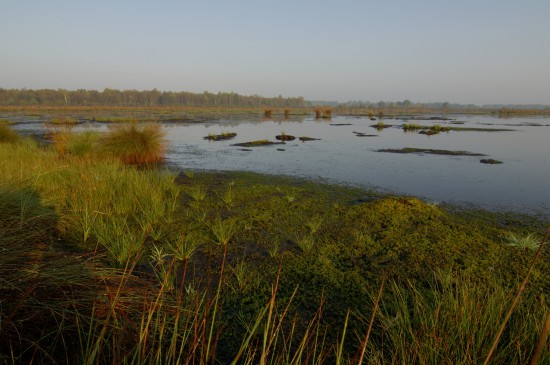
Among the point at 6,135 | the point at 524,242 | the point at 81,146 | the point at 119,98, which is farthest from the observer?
the point at 119,98

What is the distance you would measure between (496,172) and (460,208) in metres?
5.54

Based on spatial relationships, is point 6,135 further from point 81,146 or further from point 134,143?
point 134,143

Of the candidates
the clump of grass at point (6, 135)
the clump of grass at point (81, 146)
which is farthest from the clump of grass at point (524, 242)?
the clump of grass at point (6, 135)

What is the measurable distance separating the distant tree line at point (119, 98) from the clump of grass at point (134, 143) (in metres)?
104

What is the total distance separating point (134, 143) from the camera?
38.6ft

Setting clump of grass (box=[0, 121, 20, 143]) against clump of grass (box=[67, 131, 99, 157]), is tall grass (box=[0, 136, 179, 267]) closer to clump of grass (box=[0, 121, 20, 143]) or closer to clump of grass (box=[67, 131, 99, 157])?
clump of grass (box=[67, 131, 99, 157])

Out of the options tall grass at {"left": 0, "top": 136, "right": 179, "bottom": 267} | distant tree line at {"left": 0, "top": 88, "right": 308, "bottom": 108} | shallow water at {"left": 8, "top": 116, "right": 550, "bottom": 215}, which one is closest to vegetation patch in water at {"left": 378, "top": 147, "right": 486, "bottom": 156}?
shallow water at {"left": 8, "top": 116, "right": 550, "bottom": 215}

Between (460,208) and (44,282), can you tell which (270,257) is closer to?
(44,282)

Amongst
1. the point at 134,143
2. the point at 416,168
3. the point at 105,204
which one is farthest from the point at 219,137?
the point at 105,204

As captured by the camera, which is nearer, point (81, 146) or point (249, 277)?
point (249, 277)

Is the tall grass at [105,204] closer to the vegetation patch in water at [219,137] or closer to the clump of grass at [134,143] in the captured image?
the clump of grass at [134,143]

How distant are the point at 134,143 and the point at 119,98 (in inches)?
4973

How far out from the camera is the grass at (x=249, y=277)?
1.89 meters

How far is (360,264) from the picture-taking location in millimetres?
4109
